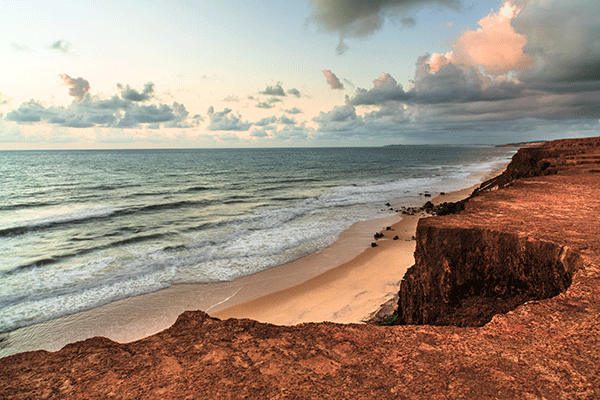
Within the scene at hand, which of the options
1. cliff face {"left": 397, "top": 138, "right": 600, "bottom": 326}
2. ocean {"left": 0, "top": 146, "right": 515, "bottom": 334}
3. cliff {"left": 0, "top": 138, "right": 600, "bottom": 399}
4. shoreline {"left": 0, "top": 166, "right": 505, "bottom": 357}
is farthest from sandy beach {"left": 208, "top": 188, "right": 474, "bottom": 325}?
cliff {"left": 0, "top": 138, "right": 600, "bottom": 399}

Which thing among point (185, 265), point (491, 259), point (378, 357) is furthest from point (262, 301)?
point (378, 357)

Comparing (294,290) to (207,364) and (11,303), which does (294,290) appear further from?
(11,303)

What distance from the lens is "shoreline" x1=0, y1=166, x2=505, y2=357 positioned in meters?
8.32

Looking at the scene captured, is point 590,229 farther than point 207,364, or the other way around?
point 590,229

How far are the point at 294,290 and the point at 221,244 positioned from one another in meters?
5.99

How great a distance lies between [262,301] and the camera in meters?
9.89

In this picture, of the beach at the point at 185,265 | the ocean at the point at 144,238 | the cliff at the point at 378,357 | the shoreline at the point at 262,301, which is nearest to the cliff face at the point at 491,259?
the cliff at the point at 378,357

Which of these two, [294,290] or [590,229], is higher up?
[590,229]

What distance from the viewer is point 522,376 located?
1971mm

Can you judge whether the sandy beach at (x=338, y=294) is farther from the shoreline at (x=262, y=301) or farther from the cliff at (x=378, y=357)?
the cliff at (x=378, y=357)

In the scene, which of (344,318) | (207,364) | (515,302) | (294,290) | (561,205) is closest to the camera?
(207,364)

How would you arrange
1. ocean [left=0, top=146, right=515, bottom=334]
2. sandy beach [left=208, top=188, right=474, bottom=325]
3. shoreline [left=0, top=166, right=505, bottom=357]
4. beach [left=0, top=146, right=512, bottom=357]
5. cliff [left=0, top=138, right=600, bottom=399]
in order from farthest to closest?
1. ocean [left=0, top=146, right=515, bottom=334]
2. beach [left=0, top=146, right=512, bottom=357]
3. sandy beach [left=208, top=188, right=474, bottom=325]
4. shoreline [left=0, top=166, right=505, bottom=357]
5. cliff [left=0, top=138, right=600, bottom=399]

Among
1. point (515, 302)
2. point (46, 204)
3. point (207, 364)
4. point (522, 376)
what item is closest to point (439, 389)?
point (522, 376)

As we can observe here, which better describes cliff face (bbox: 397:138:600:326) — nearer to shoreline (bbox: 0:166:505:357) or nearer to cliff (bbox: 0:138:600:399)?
cliff (bbox: 0:138:600:399)
